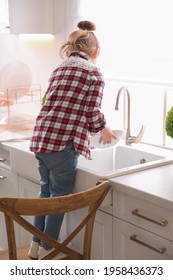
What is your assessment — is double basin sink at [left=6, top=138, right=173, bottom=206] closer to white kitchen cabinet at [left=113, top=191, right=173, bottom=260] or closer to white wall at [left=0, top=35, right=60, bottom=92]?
white kitchen cabinet at [left=113, top=191, right=173, bottom=260]

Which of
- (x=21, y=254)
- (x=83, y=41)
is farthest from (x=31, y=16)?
(x=21, y=254)

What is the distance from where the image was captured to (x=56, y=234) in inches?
78.2

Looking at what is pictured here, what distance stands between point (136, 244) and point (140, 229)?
70mm

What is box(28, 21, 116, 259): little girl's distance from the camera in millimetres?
1920

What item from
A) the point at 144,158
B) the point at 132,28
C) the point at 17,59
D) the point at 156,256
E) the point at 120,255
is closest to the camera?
the point at 156,256

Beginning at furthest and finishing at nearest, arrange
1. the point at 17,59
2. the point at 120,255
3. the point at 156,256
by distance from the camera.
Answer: the point at 17,59 → the point at 120,255 → the point at 156,256

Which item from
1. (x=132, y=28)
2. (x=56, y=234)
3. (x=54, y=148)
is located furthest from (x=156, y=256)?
(x=132, y=28)

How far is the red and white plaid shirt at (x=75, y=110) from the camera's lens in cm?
192

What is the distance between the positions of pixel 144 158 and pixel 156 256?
2.12 ft

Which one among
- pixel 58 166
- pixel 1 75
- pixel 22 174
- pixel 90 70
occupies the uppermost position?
pixel 90 70

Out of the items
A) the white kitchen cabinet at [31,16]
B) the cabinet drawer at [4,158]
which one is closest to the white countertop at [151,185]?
the cabinet drawer at [4,158]

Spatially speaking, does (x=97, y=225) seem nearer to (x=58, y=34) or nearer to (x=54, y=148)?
(x=54, y=148)

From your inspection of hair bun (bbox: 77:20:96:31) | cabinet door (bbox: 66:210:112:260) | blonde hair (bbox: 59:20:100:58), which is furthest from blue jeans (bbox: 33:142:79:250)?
hair bun (bbox: 77:20:96:31)

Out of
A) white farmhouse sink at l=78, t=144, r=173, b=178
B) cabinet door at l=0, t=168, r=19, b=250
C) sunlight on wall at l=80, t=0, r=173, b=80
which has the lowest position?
cabinet door at l=0, t=168, r=19, b=250
